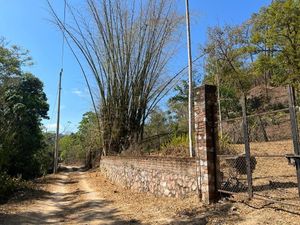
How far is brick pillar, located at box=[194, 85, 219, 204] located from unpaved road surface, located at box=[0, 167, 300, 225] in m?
0.40

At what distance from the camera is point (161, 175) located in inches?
422

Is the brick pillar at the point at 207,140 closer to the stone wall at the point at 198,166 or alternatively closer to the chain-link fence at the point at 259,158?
the stone wall at the point at 198,166

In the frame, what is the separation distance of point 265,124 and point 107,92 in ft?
28.5

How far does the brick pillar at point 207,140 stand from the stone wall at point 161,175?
45 cm

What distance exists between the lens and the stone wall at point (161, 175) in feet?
30.2

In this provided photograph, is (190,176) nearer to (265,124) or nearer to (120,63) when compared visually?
(265,124)

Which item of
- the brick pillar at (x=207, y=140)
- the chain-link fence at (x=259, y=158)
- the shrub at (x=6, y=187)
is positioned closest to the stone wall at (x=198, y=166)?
the brick pillar at (x=207, y=140)

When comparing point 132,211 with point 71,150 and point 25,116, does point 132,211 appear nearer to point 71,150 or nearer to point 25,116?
point 25,116

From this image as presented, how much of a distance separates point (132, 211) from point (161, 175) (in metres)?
1.56

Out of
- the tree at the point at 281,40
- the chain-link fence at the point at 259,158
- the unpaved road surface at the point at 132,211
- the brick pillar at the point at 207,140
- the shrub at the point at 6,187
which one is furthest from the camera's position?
the tree at the point at 281,40

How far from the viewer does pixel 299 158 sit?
19.6ft

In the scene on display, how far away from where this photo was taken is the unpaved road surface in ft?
21.7

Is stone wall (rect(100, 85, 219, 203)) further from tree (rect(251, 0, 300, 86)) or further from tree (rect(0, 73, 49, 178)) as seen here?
tree (rect(0, 73, 49, 178))

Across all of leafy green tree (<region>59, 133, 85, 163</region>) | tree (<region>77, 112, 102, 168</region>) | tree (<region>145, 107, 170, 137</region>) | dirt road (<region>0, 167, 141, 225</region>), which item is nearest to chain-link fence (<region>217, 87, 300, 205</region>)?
dirt road (<region>0, 167, 141, 225</region>)
